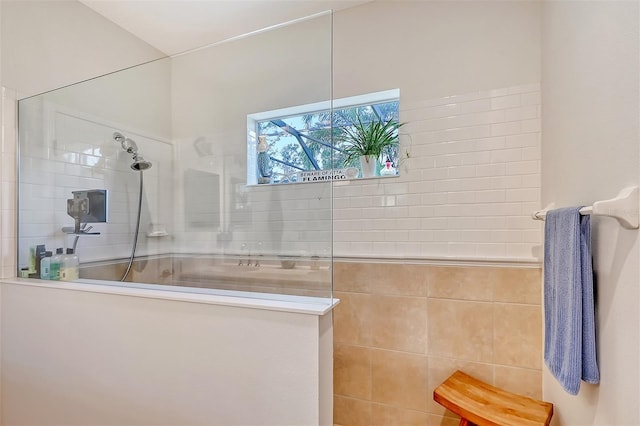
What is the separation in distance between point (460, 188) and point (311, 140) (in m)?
0.85

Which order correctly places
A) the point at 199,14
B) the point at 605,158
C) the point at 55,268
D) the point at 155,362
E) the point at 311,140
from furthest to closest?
1. the point at 199,14
2. the point at 55,268
3. the point at 311,140
4. the point at 155,362
5. the point at 605,158

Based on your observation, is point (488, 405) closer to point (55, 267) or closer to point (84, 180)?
point (55, 267)

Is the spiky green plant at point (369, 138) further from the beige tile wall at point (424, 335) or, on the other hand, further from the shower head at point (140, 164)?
the shower head at point (140, 164)

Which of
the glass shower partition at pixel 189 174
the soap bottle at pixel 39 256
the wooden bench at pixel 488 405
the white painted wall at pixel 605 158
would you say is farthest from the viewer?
the soap bottle at pixel 39 256

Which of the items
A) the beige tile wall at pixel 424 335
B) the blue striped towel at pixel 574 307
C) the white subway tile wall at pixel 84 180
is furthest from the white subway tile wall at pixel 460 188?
the white subway tile wall at pixel 84 180

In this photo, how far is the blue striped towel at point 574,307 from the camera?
0.94 metres

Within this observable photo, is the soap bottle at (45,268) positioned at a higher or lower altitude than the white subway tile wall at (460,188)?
lower

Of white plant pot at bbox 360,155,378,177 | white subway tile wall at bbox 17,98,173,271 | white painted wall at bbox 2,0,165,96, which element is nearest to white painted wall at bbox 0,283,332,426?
white subway tile wall at bbox 17,98,173,271

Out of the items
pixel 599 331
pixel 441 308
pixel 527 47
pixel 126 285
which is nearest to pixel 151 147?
pixel 126 285

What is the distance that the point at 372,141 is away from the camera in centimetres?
190

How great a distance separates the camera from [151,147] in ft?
7.22

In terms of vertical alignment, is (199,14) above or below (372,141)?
above

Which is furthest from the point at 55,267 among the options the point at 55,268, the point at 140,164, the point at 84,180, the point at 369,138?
the point at 369,138

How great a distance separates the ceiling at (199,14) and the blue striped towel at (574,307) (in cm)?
175
